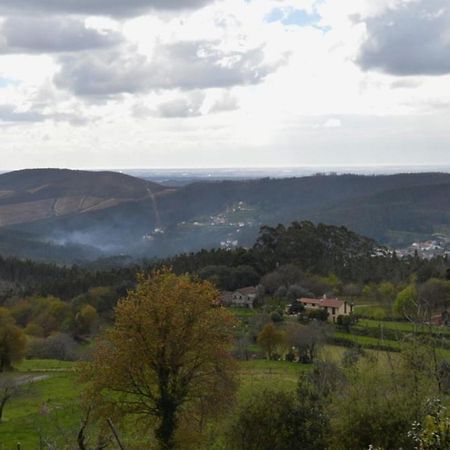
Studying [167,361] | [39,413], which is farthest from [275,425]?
[39,413]

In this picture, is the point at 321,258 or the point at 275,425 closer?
the point at 275,425

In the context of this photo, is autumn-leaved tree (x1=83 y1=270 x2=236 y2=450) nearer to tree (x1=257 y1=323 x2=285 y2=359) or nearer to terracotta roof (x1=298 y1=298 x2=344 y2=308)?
tree (x1=257 y1=323 x2=285 y2=359)

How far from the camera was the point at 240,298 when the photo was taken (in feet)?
273

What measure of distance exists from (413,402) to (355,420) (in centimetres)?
180

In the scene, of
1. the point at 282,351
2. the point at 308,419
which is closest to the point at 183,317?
the point at 308,419

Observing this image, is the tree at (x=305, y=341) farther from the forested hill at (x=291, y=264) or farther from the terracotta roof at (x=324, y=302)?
the forested hill at (x=291, y=264)

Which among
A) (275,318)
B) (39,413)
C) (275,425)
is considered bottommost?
(275,318)

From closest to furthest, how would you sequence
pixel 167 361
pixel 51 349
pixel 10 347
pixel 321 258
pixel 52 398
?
1. pixel 167 361
2. pixel 52 398
3. pixel 10 347
4. pixel 51 349
5. pixel 321 258

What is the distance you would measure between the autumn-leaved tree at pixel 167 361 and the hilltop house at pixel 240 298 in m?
58.4

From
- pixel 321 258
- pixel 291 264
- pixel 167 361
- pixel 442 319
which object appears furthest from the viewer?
pixel 321 258

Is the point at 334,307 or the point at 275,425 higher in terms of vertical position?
the point at 275,425

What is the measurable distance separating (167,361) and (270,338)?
35.7 metres

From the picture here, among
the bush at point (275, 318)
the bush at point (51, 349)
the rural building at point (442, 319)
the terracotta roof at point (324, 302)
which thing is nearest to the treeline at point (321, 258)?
the terracotta roof at point (324, 302)

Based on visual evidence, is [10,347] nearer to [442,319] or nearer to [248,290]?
[248,290]
